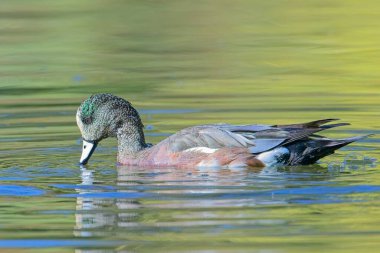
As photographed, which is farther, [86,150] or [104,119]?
[104,119]

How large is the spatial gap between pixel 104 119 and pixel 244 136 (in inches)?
54.8

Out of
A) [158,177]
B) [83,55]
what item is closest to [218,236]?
[158,177]

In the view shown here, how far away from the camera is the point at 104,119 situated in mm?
10578

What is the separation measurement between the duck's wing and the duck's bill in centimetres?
73

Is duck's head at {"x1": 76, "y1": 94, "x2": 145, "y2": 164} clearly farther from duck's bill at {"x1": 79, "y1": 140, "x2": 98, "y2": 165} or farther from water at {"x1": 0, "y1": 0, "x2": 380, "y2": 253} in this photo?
water at {"x1": 0, "y1": 0, "x2": 380, "y2": 253}

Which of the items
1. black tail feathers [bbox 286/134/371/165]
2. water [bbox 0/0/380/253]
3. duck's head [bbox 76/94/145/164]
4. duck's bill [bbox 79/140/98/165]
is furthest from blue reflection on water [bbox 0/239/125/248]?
duck's head [bbox 76/94/145/164]

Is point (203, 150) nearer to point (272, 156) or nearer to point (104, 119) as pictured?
point (272, 156)

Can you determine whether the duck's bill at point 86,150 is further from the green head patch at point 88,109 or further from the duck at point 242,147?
the green head patch at point 88,109

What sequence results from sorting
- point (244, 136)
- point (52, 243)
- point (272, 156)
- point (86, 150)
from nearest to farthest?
point (52, 243)
point (272, 156)
point (244, 136)
point (86, 150)

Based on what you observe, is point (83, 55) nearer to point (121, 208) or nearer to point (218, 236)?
point (121, 208)

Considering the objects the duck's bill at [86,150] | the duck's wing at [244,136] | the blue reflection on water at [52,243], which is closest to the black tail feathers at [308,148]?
the duck's wing at [244,136]

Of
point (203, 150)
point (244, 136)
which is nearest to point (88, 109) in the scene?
point (203, 150)

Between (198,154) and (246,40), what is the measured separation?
8250mm

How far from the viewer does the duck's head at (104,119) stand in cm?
1055
